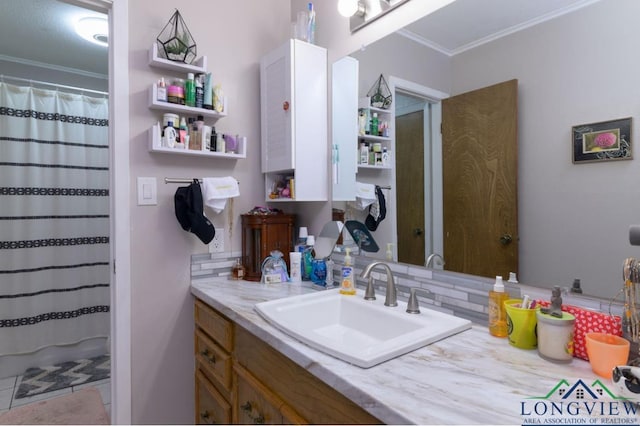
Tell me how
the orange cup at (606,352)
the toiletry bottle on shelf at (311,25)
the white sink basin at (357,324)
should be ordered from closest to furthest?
the orange cup at (606,352)
the white sink basin at (357,324)
the toiletry bottle on shelf at (311,25)

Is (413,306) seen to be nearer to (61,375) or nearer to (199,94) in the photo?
(199,94)

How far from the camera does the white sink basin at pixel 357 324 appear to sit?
0.85 meters

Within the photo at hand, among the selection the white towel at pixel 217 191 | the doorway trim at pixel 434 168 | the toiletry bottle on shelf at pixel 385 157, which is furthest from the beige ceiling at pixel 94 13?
the white towel at pixel 217 191

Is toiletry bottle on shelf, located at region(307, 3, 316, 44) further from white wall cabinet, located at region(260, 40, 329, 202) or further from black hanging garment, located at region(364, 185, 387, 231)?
black hanging garment, located at region(364, 185, 387, 231)

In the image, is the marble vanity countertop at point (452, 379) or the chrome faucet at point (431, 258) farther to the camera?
the chrome faucet at point (431, 258)

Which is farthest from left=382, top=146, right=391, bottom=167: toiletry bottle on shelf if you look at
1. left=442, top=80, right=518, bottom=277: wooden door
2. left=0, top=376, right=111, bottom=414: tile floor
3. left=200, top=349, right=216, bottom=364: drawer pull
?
left=0, top=376, right=111, bottom=414: tile floor

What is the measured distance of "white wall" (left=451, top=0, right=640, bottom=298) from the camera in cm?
85

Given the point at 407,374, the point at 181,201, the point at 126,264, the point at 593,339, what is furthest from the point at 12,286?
the point at 593,339


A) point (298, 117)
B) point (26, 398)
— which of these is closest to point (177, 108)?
point (298, 117)

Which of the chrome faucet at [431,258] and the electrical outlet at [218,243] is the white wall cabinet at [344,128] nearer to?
the chrome faucet at [431,258]

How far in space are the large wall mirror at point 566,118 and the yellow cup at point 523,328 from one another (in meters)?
0.15

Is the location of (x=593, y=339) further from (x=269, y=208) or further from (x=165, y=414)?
(x=165, y=414)

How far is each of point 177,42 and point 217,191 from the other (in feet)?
2.30

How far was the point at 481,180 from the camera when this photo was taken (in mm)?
1145
